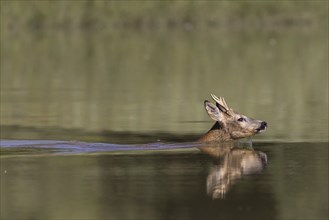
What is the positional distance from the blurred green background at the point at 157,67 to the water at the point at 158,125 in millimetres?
55

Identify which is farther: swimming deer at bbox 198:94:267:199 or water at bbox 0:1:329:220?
swimming deer at bbox 198:94:267:199

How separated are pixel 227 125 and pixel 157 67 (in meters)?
18.1

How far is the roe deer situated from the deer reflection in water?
133 mm

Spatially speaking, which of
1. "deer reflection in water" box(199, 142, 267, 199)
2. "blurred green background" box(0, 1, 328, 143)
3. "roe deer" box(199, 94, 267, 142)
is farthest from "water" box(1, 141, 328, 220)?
"blurred green background" box(0, 1, 328, 143)

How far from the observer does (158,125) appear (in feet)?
65.5

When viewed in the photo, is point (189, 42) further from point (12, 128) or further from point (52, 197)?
point (52, 197)

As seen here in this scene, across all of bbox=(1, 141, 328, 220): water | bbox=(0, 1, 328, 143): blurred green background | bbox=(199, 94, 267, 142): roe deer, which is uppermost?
bbox=(0, 1, 328, 143): blurred green background

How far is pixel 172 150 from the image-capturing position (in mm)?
16734

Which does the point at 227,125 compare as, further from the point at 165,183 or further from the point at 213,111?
the point at 165,183

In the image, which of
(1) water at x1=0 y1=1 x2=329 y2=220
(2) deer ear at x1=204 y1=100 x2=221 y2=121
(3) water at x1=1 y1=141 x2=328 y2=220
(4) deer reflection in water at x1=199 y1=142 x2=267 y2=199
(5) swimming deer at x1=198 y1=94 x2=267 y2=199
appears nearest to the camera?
(3) water at x1=1 y1=141 x2=328 y2=220

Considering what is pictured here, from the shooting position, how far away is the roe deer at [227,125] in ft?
55.8

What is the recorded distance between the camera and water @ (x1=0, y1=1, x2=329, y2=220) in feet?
41.7

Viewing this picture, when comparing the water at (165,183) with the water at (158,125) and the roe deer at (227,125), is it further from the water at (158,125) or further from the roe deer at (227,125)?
the roe deer at (227,125)

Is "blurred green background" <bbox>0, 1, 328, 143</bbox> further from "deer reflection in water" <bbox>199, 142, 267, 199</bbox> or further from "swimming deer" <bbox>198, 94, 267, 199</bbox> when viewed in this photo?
"deer reflection in water" <bbox>199, 142, 267, 199</bbox>
